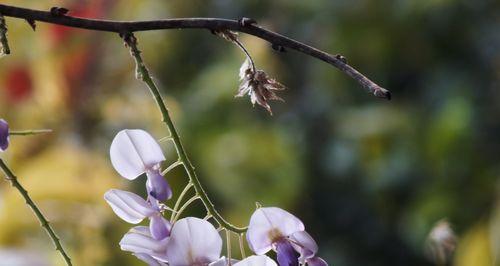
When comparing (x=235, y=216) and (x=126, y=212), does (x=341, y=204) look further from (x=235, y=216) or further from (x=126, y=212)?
(x=126, y=212)

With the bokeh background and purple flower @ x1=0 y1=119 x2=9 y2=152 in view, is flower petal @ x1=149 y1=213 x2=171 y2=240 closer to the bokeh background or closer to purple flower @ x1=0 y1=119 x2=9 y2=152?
purple flower @ x1=0 y1=119 x2=9 y2=152

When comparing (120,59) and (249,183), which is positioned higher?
(120,59)

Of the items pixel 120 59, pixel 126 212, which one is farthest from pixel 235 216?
pixel 126 212

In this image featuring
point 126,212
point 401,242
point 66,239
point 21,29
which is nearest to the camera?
point 126,212

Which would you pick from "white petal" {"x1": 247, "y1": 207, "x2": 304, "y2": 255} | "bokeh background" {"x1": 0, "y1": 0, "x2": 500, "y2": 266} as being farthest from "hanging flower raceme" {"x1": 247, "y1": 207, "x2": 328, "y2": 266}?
"bokeh background" {"x1": 0, "y1": 0, "x2": 500, "y2": 266}

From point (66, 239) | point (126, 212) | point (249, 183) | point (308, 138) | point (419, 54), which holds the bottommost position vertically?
point (126, 212)

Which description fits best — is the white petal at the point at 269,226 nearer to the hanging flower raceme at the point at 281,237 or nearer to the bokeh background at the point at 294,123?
the hanging flower raceme at the point at 281,237
